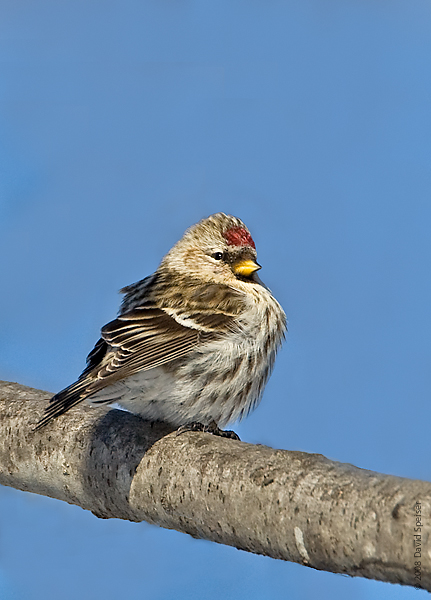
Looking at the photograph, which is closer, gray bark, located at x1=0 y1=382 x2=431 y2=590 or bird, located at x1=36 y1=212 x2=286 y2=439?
gray bark, located at x1=0 y1=382 x2=431 y2=590

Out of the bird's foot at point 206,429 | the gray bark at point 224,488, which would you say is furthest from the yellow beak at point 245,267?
the gray bark at point 224,488

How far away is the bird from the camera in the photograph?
2684 millimetres

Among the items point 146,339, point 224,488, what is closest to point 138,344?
point 146,339

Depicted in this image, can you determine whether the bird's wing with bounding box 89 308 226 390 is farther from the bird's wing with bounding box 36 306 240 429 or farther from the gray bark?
the gray bark

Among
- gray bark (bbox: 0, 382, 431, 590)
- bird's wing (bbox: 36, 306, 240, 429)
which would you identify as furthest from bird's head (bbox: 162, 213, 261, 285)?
gray bark (bbox: 0, 382, 431, 590)

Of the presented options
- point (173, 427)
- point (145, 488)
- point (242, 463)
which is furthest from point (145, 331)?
point (242, 463)

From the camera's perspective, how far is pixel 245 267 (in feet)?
10.7

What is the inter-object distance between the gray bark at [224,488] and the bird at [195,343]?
6.0 inches

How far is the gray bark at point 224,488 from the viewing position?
1.73 meters

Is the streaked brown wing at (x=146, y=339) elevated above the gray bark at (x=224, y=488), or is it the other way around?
the streaked brown wing at (x=146, y=339)

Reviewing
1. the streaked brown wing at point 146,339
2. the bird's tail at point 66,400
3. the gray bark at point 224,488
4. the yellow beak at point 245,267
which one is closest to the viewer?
the gray bark at point 224,488

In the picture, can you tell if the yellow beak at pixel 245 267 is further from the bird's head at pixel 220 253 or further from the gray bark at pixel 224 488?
the gray bark at pixel 224 488

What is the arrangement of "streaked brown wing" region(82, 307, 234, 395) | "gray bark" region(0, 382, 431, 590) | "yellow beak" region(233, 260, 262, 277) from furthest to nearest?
"yellow beak" region(233, 260, 262, 277) → "streaked brown wing" region(82, 307, 234, 395) → "gray bark" region(0, 382, 431, 590)

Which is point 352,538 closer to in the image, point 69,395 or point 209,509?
point 209,509
